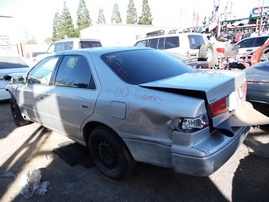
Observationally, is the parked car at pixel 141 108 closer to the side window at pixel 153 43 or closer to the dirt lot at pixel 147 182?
the dirt lot at pixel 147 182

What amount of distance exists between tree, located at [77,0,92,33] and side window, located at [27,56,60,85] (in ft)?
149

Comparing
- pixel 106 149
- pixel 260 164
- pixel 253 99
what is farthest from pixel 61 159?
pixel 253 99

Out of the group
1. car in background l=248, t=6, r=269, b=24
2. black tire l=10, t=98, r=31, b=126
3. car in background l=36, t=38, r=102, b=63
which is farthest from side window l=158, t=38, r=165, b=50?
car in background l=248, t=6, r=269, b=24

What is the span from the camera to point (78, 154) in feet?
10.5

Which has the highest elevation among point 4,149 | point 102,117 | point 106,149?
point 102,117

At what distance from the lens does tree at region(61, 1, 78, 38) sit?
4291 cm

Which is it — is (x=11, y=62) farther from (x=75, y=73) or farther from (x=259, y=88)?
(x=259, y=88)

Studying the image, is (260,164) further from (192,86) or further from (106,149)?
(106,149)

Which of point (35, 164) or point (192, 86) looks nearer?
point (192, 86)

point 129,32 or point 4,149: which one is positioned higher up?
point 129,32

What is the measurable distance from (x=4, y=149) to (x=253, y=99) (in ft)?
14.0

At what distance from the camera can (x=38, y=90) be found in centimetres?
332

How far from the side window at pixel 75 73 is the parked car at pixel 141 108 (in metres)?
0.01

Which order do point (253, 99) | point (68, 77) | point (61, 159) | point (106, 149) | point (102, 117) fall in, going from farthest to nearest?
point (253, 99) < point (61, 159) < point (68, 77) < point (106, 149) < point (102, 117)
